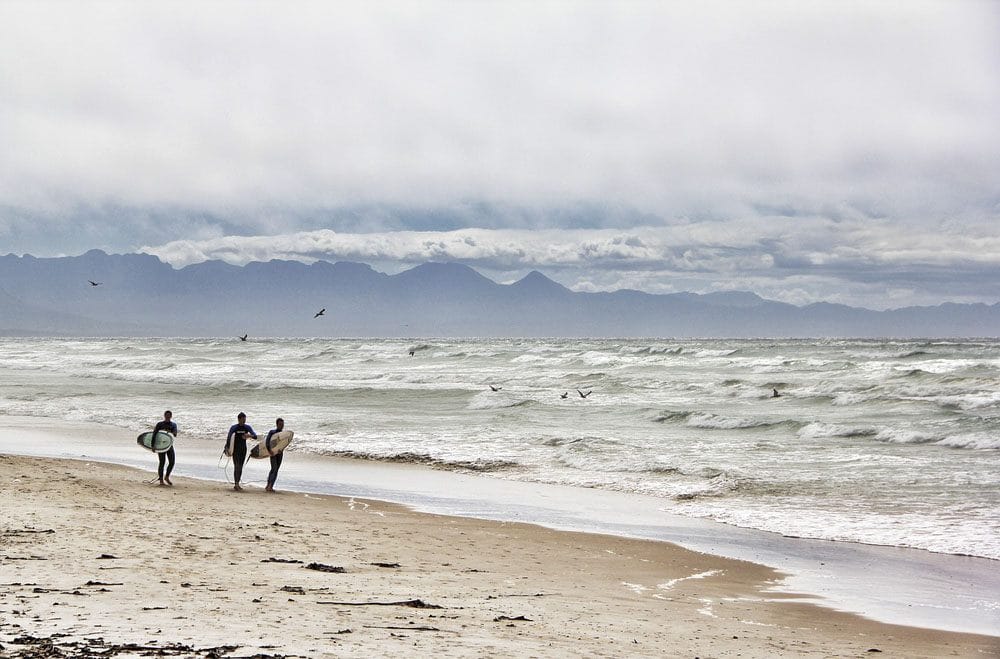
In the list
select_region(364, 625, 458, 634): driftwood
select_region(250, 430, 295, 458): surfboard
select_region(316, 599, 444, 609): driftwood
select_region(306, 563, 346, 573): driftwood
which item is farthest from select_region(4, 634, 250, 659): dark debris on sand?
select_region(250, 430, 295, 458): surfboard

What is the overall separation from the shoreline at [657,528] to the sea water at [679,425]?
2.54ft

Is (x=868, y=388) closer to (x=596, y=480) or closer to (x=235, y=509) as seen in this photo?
(x=596, y=480)

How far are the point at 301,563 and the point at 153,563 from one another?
155 centimetres

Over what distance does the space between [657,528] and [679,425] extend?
14683 mm

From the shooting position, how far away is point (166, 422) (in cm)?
1877

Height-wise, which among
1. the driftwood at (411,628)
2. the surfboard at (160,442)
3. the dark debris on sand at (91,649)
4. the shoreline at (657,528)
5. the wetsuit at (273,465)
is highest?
the surfboard at (160,442)

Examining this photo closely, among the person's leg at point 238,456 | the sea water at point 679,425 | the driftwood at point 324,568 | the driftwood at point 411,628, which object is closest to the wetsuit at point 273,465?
the person's leg at point 238,456

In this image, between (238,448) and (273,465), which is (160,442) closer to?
(238,448)

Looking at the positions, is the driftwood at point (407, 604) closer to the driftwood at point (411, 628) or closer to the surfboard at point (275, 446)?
the driftwood at point (411, 628)

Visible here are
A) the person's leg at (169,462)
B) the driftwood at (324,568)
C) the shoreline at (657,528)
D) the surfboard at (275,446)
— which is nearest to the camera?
the driftwood at (324,568)

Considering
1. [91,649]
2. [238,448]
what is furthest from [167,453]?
[91,649]

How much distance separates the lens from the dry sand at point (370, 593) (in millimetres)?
7445

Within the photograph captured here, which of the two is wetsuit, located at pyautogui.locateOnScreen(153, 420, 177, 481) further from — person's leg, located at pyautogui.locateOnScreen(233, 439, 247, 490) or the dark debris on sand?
the dark debris on sand

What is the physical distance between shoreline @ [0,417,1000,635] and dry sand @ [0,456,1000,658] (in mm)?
570
